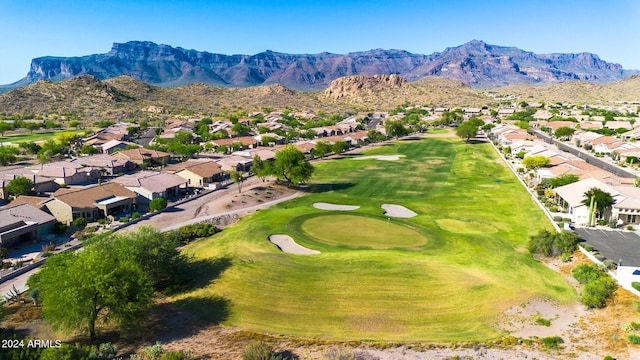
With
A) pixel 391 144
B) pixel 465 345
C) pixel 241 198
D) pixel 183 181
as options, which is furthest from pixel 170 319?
pixel 391 144

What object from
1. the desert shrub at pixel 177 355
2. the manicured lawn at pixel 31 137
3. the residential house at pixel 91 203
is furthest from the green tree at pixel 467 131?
the desert shrub at pixel 177 355

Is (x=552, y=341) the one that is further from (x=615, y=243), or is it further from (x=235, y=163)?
(x=235, y=163)

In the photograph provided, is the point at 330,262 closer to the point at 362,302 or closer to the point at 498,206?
the point at 362,302

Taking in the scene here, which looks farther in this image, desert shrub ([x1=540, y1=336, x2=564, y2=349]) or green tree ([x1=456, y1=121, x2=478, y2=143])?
green tree ([x1=456, y1=121, x2=478, y2=143])

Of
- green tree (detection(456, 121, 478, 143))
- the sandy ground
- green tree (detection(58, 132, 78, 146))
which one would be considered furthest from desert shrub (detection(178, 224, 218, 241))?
green tree (detection(456, 121, 478, 143))

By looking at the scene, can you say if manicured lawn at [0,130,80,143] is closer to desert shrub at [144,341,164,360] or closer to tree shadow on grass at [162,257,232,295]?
tree shadow on grass at [162,257,232,295]

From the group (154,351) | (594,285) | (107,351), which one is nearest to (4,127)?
(107,351)

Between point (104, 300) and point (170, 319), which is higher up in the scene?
point (104, 300)
